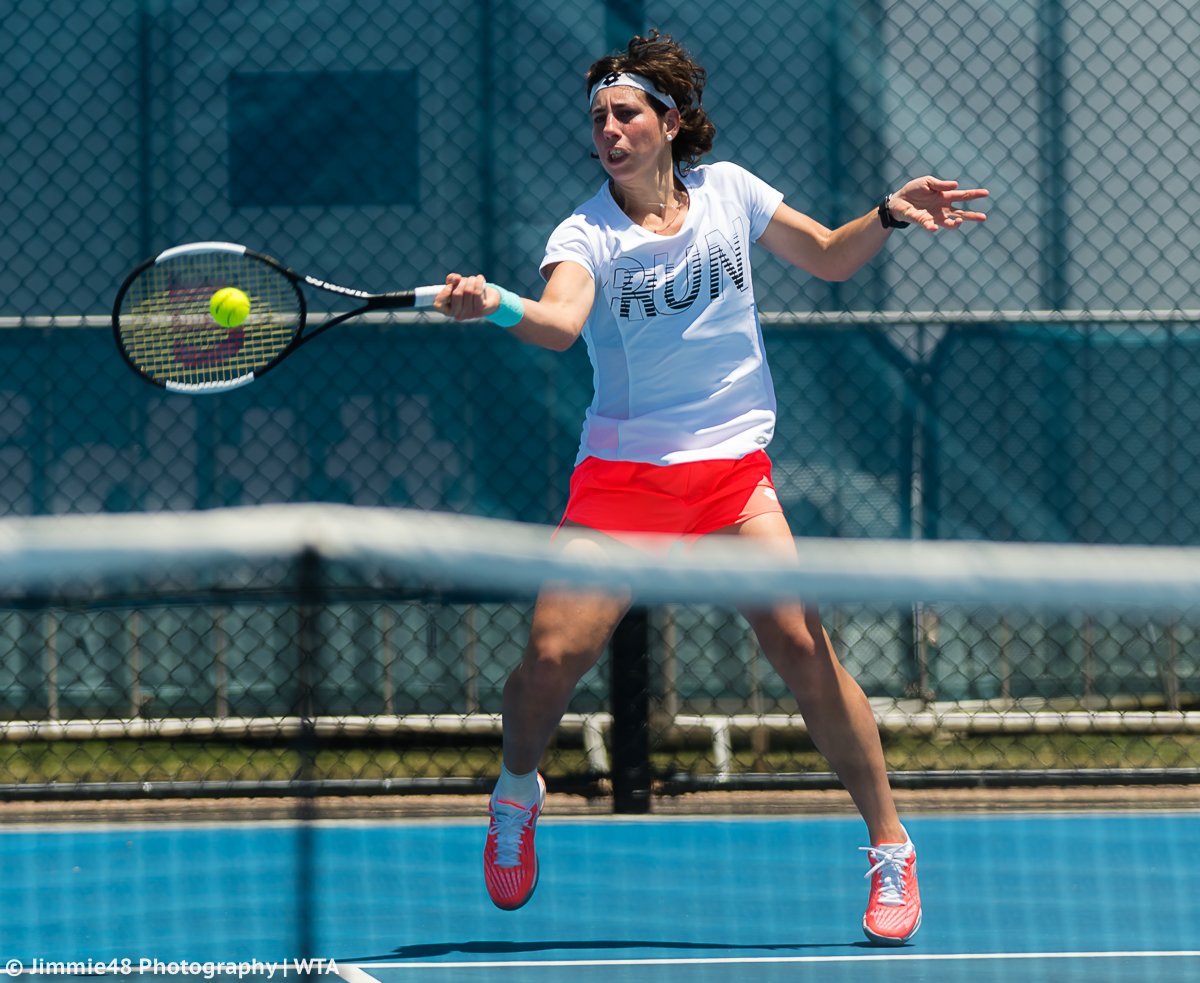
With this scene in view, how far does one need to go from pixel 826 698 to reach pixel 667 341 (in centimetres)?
63

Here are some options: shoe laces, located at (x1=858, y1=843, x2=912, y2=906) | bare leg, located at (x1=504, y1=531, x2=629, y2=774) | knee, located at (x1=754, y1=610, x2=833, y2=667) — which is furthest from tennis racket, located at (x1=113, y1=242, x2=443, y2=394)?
shoe laces, located at (x1=858, y1=843, x2=912, y2=906)

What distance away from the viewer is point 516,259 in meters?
4.77

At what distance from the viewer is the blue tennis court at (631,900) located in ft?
9.85

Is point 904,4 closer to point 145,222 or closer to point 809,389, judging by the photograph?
Result: point 809,389

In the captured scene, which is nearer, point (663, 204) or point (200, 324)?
point (663, 204)

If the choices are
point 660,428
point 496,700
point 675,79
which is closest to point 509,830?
point 660,428

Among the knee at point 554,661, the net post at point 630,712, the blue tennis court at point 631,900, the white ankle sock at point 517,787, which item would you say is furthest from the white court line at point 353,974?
the net post at point 630,712

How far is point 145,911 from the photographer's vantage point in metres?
3.39

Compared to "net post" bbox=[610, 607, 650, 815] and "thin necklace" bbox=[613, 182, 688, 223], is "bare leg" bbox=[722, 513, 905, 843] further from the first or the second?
"net post" bbox=[610, 607, 650, 815]

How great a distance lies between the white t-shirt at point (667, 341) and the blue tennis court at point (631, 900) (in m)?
0.85

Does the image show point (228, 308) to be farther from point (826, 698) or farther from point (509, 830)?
point (826, 698)

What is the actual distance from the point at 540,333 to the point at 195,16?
2.53 metres

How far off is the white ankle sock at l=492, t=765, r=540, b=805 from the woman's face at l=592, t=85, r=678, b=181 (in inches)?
39.5

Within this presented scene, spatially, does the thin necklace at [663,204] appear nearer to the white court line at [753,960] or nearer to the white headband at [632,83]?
the white headband at [632,83]
